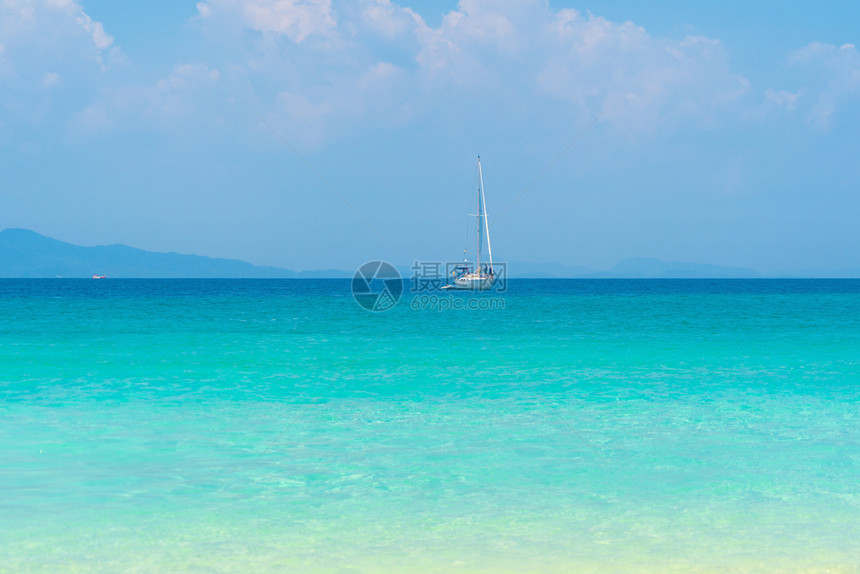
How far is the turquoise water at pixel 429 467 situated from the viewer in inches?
→ 218

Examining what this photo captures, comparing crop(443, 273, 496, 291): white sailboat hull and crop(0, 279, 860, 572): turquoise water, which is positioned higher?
crop(443, 273, 496, 291): white sailboat hull

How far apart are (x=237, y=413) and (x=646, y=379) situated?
890cm

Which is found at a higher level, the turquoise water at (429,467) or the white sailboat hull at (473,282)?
the white sailboat hull at (473,282)

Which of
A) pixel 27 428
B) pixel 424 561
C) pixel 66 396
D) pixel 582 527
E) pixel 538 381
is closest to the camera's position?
pixel 424 561

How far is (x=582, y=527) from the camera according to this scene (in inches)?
236

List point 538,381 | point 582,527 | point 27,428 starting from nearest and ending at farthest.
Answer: point 582,527 < point 27,428 < point 538,381

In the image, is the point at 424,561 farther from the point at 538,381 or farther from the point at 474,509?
the point at 538,381

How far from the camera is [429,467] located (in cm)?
786

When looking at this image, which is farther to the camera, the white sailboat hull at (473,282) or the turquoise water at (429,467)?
the white sailboat hull at (473,282)

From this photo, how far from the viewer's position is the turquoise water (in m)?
5.53

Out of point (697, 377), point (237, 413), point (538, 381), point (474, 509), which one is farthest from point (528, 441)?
point (697, 377)

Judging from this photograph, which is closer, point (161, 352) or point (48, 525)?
point (48, 525)

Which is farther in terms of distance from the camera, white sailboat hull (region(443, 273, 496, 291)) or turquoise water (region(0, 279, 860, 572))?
white sailboat hull (region(443, 273, 496, 291))

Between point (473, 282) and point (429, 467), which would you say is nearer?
point (429, 467)
